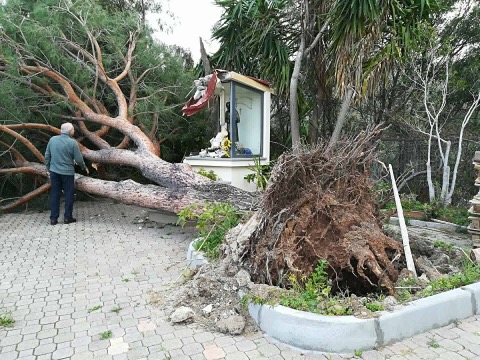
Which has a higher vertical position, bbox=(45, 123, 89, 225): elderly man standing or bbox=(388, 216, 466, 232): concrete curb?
bbox=(45, 123, 89, 225): elderly man standing

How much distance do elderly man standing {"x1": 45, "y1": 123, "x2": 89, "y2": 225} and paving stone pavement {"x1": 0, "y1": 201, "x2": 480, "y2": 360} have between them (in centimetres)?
95

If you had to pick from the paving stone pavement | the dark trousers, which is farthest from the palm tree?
the dark trousers

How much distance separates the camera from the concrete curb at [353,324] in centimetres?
238

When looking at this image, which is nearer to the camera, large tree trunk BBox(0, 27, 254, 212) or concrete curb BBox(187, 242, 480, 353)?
concrete curb BBox(187, 242, 480, 353)

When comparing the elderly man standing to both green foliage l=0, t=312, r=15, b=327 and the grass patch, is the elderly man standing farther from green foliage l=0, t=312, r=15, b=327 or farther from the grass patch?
the grass patch

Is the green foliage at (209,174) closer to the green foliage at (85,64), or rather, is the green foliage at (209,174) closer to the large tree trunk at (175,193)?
the large tree trunk at (175,193)

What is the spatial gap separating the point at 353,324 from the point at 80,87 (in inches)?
305

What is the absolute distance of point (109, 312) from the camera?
3049mm

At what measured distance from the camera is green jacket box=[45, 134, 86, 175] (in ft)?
20.6

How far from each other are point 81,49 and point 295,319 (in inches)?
285

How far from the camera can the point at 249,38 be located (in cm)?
866

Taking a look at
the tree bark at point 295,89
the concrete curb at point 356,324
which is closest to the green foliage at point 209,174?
the tree bark at point 295,89

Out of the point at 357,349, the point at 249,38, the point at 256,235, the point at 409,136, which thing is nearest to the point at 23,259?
the point at 256,235

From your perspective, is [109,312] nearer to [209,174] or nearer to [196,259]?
[196,259]
